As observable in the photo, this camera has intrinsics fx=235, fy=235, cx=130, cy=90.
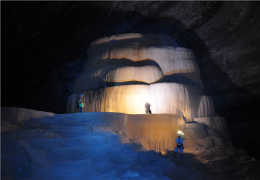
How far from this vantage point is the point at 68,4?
42.5 feet

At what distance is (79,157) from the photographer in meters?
4.25

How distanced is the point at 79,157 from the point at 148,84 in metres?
6.04

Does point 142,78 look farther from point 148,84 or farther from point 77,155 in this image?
point 77,155

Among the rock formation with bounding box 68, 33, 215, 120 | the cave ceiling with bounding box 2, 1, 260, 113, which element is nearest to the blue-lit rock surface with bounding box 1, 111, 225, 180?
the rock formation with bounding box 68, 33, 215, 120

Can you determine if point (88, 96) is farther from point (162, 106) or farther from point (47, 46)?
point (47, 46)

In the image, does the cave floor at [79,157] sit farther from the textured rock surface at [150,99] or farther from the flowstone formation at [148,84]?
the textured rock surface at [150,99]

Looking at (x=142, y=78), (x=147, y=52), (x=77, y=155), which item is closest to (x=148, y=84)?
(x=142, y=78)

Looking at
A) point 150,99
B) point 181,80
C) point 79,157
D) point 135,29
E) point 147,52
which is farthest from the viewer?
point 135,29

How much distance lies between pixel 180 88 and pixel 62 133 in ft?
18.2

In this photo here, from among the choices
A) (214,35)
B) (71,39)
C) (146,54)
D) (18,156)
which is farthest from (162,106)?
A: (71,39)

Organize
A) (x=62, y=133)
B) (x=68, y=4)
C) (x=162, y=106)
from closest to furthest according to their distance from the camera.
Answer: (x=62, y=133), (x=162, y=106), (x=68, y=4)

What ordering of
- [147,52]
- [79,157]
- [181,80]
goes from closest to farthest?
[79,157] < [181,80] < [147,52]

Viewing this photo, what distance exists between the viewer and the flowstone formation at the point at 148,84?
29.8ft

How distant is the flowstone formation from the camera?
9094 millimetres
